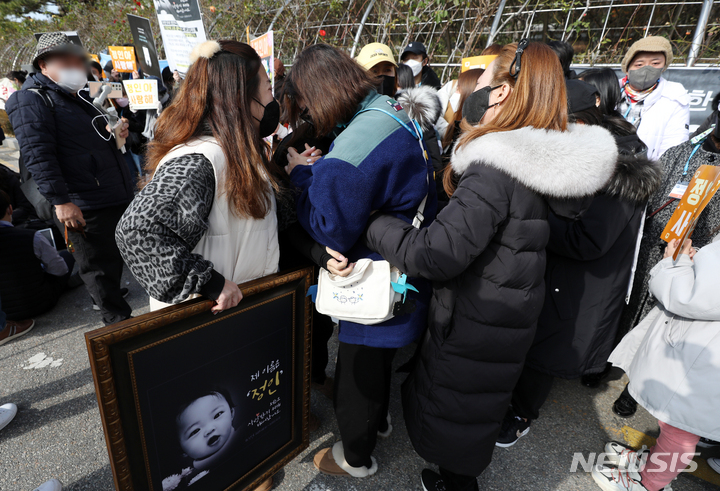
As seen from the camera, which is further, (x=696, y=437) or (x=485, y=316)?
(x=696, y=437)

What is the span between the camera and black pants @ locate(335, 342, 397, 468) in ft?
5.51

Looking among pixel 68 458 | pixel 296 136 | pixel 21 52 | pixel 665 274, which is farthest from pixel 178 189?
pixel 21 52

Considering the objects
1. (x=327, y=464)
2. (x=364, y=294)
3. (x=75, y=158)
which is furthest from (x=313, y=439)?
(x=75, y=158)

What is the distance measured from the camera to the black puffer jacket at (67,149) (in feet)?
8.29

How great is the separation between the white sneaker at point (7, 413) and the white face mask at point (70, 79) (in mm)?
2182

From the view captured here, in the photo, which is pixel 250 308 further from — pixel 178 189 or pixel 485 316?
pixel 485 316

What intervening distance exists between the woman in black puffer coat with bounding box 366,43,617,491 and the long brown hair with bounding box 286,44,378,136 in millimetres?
459

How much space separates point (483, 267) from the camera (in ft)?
4.75

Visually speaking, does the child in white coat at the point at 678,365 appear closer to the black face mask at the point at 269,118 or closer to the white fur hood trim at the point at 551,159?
the white fur hood trim at the point at 551,159

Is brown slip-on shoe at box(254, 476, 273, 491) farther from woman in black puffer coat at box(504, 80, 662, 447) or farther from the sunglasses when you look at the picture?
the sunglasses

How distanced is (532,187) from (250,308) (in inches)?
43.9

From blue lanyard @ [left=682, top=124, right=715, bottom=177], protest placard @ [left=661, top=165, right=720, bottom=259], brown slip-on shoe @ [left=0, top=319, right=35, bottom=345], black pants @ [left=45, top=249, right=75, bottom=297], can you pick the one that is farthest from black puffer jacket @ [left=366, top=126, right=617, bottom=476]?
black pants @ [left=45, top=249, right=75, bottom=297]

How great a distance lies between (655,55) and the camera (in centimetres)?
340

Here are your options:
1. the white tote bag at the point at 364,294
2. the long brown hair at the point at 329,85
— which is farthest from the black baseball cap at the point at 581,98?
the white tote bag at the point at 364,294
